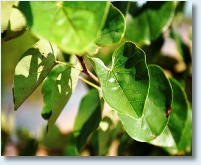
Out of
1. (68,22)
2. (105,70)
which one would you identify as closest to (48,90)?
(105,70)

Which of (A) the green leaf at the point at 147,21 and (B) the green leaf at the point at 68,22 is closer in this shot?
(B) the green leaf at the point at 68,22

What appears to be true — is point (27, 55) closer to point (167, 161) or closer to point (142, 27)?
point (142, 27)

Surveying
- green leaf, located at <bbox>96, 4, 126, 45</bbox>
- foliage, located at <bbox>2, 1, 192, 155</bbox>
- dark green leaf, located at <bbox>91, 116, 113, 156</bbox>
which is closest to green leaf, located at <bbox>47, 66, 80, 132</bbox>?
foliage, located at <bbox>2, 1, 192, 155</bbox>

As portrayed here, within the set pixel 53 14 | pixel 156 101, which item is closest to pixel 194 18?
pixel 156 101

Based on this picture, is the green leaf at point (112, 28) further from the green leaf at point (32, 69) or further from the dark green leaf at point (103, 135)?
the dark green leaf at point (103, 135)

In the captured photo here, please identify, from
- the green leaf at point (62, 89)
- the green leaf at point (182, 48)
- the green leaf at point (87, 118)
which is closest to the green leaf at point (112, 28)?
the green leaf at point (62, 89)

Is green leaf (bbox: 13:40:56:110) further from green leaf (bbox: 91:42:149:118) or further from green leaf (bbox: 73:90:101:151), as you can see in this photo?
green leaf (bbox: 73:90:101:151)

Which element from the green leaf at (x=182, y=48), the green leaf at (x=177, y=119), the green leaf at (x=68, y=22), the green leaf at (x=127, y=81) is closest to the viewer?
the green leaf at (x=68, y=22)
